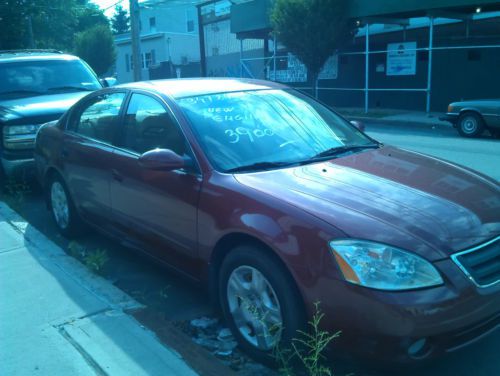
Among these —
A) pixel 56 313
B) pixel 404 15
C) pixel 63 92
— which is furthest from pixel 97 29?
pixel 56 313

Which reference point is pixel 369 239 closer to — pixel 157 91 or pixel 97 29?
pixel 157 91

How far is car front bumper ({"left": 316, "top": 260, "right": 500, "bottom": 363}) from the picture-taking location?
2.62 m

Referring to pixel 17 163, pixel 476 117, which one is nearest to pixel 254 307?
pixel 17 163

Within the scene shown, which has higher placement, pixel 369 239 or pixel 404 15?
pixel 404 15

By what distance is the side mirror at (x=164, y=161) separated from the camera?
3.57 metres

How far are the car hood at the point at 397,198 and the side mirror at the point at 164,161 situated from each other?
1.44 ft

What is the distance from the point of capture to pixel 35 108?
732 centimetres

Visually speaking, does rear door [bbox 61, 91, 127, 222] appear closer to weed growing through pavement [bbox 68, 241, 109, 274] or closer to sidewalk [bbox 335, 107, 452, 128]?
weed growing through pavement [bbox 68, 241, 109, 274]

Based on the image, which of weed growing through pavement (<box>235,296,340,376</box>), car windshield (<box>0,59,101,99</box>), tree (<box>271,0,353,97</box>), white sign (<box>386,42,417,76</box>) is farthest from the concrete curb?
white sign (<box>386,42,417,76</box>)

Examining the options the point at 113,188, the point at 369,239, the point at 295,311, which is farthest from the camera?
the point at 113,188

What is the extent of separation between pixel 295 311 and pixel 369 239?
1.89ft

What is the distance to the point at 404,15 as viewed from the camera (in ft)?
62.6

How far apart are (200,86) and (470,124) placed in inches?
421

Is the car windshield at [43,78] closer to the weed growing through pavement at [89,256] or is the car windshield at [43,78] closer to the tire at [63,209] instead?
the tire at [63,209]
